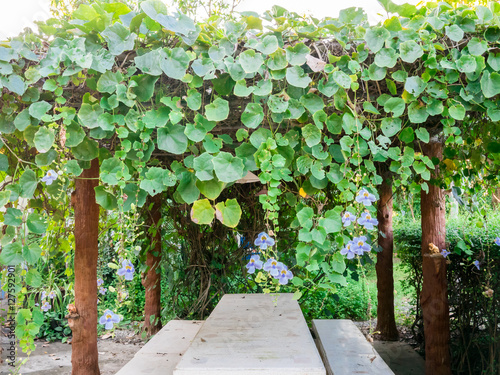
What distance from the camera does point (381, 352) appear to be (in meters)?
3.73

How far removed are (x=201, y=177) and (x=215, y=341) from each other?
2.49ft

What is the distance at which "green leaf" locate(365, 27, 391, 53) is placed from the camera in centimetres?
114

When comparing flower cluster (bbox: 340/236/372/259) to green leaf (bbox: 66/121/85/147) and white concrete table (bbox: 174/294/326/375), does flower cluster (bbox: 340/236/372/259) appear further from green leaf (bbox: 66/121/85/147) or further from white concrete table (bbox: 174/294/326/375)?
green leaf (bbox: 66/121/85/147)

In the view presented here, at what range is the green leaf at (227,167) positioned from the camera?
3.83ft

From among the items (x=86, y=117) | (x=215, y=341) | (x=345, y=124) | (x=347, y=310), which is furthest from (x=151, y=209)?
(x=347, y=310)

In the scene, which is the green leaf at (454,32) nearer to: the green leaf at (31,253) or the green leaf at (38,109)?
the green leaf at (38,109)

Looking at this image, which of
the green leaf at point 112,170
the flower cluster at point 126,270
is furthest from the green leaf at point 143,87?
the flower cluster at point 126,270

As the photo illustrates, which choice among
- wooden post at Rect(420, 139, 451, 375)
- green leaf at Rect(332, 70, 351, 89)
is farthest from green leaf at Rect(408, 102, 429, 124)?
wooden post at Rect(420, 139, 451, 375)

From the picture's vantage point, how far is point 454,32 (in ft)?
3.72

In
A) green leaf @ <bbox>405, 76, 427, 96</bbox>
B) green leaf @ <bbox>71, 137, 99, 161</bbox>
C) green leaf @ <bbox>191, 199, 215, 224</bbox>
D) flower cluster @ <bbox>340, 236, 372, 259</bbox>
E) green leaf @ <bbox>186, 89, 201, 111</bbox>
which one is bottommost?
flower cluster @ <bbox>340, 236, 372, 259</bbox>

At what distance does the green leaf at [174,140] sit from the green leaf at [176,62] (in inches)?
6.8

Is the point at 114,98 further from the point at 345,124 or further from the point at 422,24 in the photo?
the point at 422,24

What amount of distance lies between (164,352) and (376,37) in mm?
1901

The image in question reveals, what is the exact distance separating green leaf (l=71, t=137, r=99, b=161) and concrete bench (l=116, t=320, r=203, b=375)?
1.12 meters
